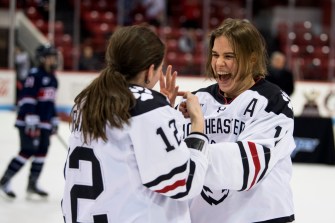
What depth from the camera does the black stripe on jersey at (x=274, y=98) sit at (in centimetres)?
180

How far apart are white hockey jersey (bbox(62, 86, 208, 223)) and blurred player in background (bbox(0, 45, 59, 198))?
11.2 feet

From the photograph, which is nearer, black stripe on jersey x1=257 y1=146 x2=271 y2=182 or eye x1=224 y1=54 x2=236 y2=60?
black stripe on jersey x1=257 y1=146 x2=271 y2=182

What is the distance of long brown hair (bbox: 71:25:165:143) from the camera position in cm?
157

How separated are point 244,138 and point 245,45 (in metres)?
0.28

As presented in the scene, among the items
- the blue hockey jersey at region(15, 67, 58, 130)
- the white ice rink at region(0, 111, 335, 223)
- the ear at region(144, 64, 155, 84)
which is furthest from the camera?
the blue hockey jersey at region(15, 67, 58, 130)

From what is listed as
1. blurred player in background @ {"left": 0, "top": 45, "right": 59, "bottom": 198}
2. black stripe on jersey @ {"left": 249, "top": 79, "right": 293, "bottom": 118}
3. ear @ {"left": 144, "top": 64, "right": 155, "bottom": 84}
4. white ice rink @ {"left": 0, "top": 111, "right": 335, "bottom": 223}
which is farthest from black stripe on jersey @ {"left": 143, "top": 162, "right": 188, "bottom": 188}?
blurred player in background @ {"left": 0, "top": 45, "right": 59, "bottom": 198}

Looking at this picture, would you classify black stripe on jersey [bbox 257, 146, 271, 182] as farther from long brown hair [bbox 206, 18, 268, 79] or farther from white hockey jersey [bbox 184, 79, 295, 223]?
long brown hair [bbox 206, 18, 268, 79]

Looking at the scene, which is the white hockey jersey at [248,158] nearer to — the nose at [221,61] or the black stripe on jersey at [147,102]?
the nose at [221,61]

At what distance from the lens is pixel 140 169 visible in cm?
157

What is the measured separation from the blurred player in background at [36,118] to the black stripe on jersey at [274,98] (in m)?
3.35

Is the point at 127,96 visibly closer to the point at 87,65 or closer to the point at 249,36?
the point at 249,36

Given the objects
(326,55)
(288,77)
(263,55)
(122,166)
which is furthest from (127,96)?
(326,55)

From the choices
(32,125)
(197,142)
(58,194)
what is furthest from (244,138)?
(58,194)

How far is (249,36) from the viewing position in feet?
6.08
